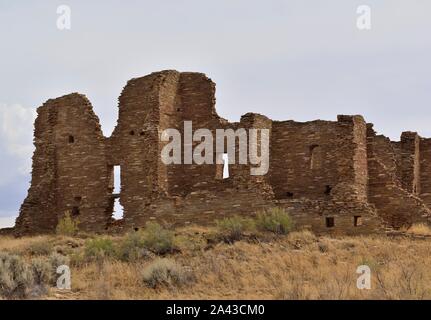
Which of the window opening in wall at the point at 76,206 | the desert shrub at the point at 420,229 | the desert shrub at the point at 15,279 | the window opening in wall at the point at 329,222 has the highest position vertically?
the window opening in wall at the point at 76,206

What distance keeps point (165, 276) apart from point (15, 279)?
3234 millimetres

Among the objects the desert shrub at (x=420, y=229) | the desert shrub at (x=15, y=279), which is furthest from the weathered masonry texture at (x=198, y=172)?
the desert shrub at (x=15, y=279)

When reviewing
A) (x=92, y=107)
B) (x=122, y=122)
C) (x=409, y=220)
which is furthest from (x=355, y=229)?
(x=92, y=107)

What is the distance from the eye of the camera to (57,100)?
31.1m

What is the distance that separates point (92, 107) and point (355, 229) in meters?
12.8

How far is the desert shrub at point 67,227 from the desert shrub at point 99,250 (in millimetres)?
6457

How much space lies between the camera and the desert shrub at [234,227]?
2209cm

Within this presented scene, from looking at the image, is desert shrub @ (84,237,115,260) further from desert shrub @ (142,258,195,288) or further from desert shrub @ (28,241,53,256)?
desert shrub @ (142,258,195,288)

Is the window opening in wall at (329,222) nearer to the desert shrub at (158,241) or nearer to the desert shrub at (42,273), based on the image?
the desert shrub at (158,241)

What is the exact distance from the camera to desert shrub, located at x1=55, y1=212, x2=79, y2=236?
2820 centimetres

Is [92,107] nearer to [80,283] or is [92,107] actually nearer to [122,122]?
[122,122]

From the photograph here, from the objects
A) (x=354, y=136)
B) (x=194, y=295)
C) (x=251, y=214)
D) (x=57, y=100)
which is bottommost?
(x=194, y=295)

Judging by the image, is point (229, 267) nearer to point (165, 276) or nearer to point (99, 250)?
point (165, 276)

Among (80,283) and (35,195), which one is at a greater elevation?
(35,195)
